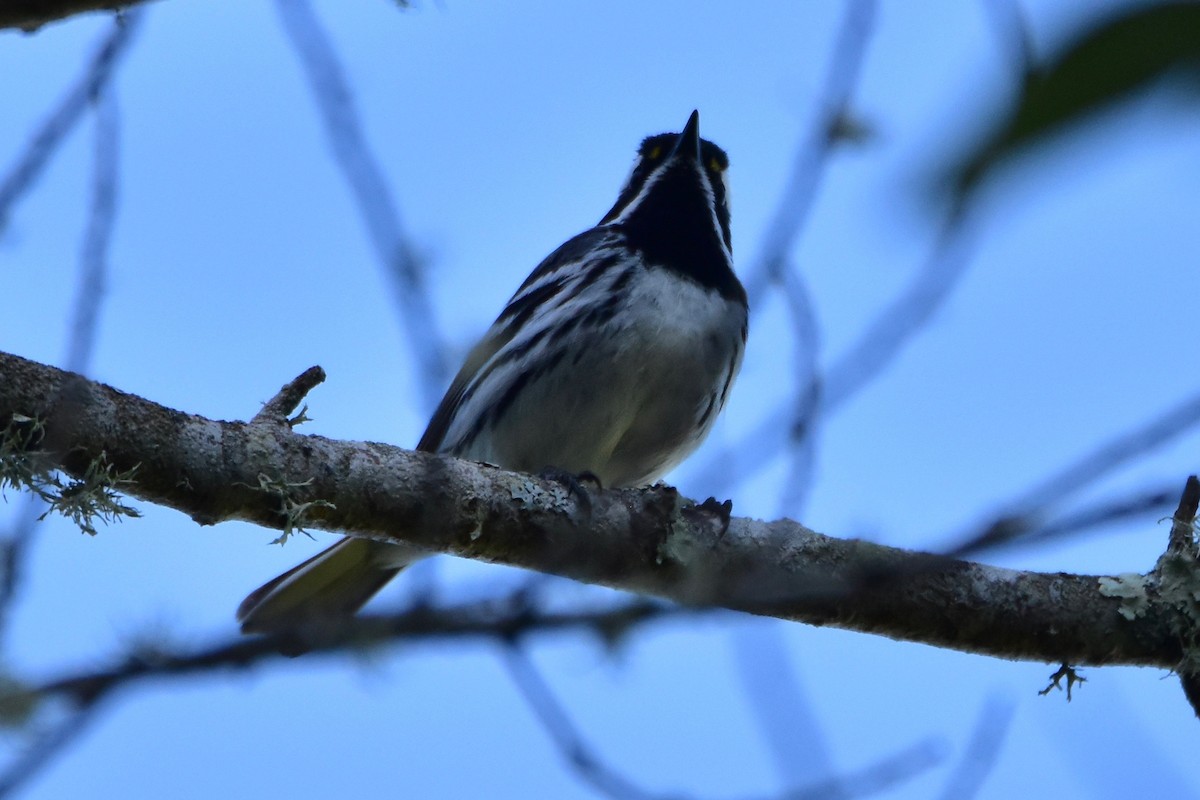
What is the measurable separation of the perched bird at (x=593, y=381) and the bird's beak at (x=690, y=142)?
0.65 m

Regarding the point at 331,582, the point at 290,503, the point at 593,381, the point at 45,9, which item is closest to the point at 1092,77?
the point at 45,9

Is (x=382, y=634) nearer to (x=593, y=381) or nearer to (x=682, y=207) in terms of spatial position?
(x=593, y=381)

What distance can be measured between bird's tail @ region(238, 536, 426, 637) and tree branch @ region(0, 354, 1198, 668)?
1.15 metres

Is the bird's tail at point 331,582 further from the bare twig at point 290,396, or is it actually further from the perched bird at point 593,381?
the bare twig at point 290,396

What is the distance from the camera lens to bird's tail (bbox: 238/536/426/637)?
4.96 metres

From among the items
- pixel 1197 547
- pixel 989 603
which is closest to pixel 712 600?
pixel 989 603

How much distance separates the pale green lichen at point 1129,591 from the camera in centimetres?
416

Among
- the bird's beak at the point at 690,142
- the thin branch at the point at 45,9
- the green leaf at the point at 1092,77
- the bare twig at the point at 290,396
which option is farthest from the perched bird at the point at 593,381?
the green leaf at the point at 1092,77

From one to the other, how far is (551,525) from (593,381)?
140cm

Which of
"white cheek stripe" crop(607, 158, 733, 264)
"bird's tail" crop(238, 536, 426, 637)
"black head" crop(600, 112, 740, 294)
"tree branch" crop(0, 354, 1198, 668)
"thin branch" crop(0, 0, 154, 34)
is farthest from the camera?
"white cheek stripe" crop(607, 158, 733, 264)

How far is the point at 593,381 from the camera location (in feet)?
17.1

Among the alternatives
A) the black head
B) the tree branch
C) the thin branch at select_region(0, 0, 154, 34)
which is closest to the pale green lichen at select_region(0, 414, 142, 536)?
the tree branch

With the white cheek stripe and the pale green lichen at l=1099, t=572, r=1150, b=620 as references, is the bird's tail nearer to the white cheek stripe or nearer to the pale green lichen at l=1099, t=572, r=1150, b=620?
the white cheek stripe

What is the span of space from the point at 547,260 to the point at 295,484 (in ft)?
9.31
